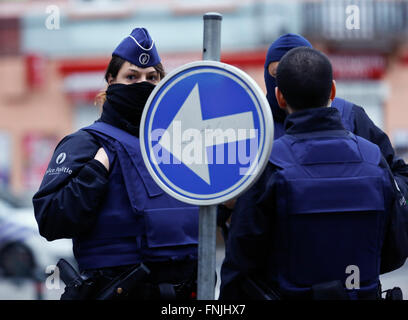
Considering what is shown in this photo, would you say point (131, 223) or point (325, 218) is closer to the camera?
point (325, 218)

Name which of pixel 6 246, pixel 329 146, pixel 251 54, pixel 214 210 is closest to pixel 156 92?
pixel 214 210

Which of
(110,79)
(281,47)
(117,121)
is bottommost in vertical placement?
(117,121)

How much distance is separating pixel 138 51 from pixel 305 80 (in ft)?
3.13

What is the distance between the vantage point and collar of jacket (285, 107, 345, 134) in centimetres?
288

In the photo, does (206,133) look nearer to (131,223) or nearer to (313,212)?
(313,212)

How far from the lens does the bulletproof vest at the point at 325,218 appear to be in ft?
9.07

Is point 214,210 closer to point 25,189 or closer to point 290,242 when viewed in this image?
point 290,242

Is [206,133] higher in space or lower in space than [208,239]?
higher

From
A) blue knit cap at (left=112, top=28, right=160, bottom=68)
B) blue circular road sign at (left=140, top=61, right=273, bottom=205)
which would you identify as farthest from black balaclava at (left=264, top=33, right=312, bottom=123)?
blue circular road sign at (left=140, top=61, right=273, bottom=205)

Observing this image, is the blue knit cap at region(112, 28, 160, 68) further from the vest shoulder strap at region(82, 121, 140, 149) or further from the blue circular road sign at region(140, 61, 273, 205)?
the blue circular road sign at region(140, 61, 273, 205)

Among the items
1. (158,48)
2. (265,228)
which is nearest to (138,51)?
(265,228)

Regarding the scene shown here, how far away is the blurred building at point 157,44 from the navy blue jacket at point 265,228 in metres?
15.3

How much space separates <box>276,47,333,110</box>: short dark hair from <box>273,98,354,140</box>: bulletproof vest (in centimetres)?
62

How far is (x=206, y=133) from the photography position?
265cm
